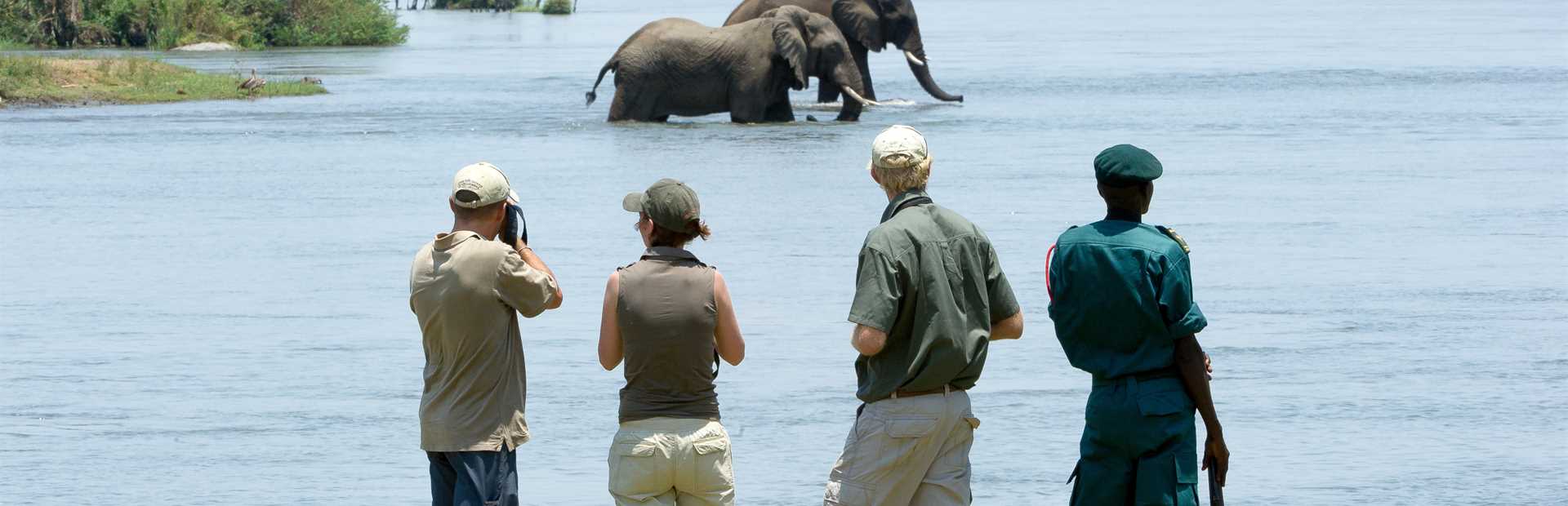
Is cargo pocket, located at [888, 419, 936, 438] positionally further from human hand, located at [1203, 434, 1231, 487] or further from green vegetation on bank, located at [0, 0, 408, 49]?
green vegetation on bank, located at [0, 0, 408, 49]

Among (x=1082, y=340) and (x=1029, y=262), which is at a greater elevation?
(x=1082, y=340)

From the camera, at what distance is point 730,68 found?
93.9ft

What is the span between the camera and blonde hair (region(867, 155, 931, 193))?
588cm

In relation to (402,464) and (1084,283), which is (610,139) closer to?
(402,464)

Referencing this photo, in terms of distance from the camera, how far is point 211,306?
1276cm

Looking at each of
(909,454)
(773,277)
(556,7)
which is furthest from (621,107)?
(556,7)

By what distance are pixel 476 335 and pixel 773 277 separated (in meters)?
7.65

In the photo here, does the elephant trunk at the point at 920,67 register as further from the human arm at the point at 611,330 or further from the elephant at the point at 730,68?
the human arm at the point at 611,330

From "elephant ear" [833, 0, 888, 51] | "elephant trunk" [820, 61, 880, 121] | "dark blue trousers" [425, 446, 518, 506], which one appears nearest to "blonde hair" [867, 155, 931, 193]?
"dark blue trousers" [425, 446, 518, 506]

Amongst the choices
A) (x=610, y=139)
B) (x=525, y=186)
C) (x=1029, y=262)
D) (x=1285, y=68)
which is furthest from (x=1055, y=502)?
(x=1285, y=68)

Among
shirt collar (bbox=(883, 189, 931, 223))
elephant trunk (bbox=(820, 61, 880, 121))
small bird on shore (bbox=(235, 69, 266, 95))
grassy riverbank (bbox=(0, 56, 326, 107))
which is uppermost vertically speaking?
shirt collar (bbox=(883, 189, 931, 223))

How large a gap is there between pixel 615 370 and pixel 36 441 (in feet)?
8.80

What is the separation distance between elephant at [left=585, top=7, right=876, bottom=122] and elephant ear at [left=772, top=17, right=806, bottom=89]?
11 mm

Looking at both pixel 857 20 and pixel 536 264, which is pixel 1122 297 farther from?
pixel 857 20
